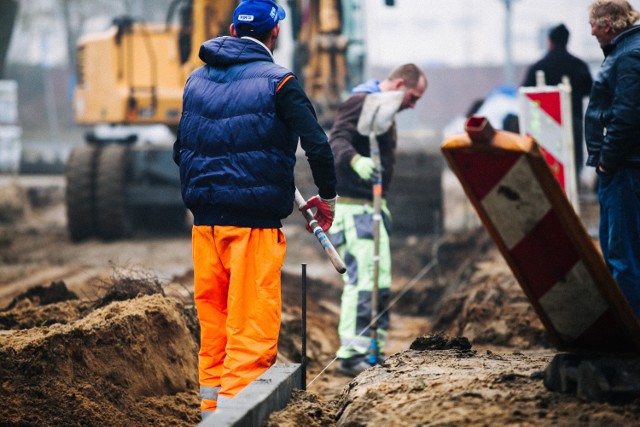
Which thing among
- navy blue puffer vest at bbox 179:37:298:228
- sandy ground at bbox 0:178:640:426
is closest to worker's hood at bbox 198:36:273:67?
navy blue puffer vest at bbox 179:37:298:228

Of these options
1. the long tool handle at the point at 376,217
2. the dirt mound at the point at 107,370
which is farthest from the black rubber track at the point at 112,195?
the dirt mound at the point at 107,370

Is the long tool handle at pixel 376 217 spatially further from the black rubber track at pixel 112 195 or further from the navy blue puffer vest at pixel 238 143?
the black rubber track at pixel 112 195

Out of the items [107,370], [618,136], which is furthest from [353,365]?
[618,136]

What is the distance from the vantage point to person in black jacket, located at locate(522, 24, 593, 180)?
11.3 metres

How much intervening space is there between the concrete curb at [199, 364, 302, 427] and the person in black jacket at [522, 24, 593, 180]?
23.1 ft

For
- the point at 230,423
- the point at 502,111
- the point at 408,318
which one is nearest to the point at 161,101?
the point at 502,111

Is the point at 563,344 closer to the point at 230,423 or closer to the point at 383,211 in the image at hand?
the point at 230,423

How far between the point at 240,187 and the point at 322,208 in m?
0.66

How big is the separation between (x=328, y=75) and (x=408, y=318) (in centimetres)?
538

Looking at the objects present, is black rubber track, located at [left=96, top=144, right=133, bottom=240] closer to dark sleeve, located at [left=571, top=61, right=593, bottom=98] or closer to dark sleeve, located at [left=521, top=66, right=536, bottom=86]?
dark sleeve, located at [left=521, top=66, right=536, bottom=86]

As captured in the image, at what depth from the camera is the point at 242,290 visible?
187 inches

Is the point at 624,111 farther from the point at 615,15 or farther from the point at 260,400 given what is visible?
the point at 260,400

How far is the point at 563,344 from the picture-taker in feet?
14.2

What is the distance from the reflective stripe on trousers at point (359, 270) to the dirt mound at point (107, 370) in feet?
4.83
